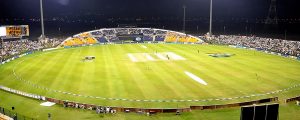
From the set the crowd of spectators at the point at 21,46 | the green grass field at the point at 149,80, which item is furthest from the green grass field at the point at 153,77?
the crowd of spectators at the point at 21,46

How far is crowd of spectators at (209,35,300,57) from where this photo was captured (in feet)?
276

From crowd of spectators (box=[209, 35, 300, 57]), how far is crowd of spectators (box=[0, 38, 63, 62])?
2331 inches

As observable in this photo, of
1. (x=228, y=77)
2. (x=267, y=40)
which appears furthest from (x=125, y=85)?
A: (x=267, y=40)

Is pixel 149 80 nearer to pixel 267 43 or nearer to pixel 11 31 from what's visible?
pixel 11 31

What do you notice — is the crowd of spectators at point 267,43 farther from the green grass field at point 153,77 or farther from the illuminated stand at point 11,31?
the illuminated stand at point 11,31

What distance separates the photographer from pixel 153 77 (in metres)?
54.2

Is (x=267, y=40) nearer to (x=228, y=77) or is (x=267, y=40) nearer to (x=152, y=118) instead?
(x=228, y=77)

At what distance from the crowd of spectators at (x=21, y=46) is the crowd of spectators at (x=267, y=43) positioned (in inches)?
2331

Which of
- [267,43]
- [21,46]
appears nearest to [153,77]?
[21,46]

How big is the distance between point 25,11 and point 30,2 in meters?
14.8

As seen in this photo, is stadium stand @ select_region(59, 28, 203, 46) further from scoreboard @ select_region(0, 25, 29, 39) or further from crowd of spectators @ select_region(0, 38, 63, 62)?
scoreboard @ select_region(0, 25, 29, 39)

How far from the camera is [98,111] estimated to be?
36.1 m

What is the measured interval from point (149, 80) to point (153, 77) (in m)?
2.37

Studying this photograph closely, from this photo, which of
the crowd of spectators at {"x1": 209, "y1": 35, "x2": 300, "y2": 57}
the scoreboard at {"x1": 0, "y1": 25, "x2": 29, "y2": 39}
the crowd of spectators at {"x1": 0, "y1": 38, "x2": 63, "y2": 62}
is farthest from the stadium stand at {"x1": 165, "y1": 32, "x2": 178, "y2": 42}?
the scoreboard at {"x1": 0, "y1": 25, "x2": 29, "y2": 39}
